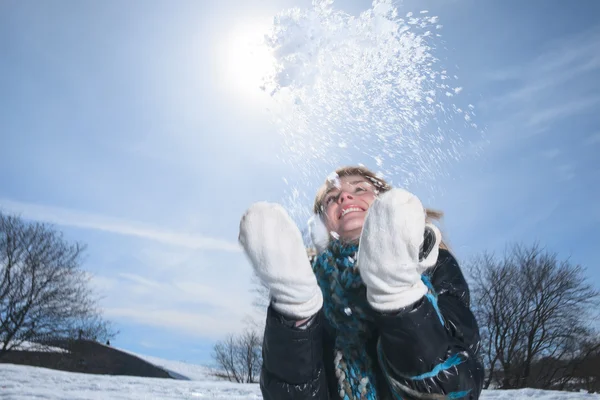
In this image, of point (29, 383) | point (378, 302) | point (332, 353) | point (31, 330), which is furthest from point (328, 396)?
point (31, 330)

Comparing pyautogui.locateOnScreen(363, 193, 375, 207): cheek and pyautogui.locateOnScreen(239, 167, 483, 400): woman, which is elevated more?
pyautogui.locateOnScreen(363, 193, 375, 207): cheek

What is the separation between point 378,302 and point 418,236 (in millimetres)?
231

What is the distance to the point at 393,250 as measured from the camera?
1.31 metres

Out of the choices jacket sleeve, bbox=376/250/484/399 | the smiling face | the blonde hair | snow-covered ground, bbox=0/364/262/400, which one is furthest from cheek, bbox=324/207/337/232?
snow-covered ground, bbox=0/364/262/400

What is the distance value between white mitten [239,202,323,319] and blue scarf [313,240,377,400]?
0.22m

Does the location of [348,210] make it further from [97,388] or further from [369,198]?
[97,388]

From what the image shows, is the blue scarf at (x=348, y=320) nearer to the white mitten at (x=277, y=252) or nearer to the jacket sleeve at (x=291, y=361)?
the jacket sleeve at (x=291, y=361)

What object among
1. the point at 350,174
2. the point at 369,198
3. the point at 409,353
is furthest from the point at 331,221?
the point at 409,353

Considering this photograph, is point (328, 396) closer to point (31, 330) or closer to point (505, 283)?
point (505, 283)

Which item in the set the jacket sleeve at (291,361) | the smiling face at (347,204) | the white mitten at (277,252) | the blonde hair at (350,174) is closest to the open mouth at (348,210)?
the smiling face at (347,204)

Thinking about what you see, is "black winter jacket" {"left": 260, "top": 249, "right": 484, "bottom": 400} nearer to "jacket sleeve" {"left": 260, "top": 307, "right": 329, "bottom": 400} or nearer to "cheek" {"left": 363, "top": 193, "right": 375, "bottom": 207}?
"jacket sleeve" {"left": 260, "top": 307, "right": 329, "bottom": 400}

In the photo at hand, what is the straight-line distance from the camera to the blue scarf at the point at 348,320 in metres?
1.63

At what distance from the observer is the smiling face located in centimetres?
203

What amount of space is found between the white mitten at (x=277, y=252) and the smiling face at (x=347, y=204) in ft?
1.96
